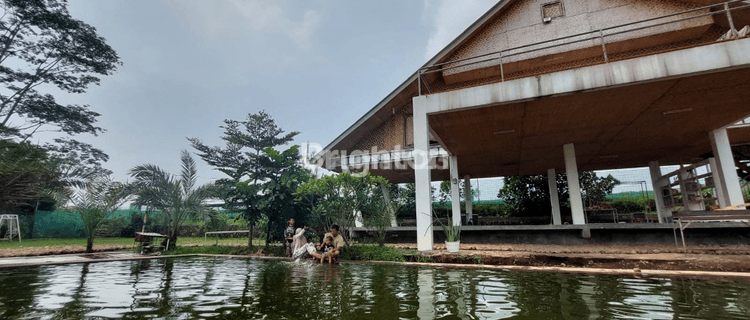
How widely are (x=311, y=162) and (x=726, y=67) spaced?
12317 mm

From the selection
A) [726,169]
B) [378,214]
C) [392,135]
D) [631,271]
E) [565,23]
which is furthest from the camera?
[392,135]

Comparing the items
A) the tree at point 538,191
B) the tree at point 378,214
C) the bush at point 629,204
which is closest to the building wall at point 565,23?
the tree at point 378,214

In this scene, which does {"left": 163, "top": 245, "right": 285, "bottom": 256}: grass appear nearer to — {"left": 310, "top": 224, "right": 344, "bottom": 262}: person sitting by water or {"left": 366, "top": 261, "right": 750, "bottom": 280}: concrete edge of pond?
{"left": 310, "top": 224, "right": 344, "bottom": 262}: person sitting by water

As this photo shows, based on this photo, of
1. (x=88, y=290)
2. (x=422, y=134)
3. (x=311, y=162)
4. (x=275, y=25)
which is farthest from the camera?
(x=275, y=25)

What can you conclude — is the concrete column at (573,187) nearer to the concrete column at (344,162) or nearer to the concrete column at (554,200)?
the concrete column at (554,200)

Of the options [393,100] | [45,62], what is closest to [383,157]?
[393,100]

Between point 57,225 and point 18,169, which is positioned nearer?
point 18,169

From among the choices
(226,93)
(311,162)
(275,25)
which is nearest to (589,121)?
Result: (311,162)

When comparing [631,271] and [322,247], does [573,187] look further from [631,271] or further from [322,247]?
[322,247]

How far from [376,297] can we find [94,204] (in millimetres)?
11006

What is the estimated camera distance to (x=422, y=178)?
7.51 meters

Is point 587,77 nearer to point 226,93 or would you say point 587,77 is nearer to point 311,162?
point 311,162

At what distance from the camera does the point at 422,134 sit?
7781 millimetres

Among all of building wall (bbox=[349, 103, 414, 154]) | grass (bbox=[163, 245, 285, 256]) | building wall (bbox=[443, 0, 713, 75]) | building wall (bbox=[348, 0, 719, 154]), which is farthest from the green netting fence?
building wall (bbox=[443, 0, 713, 75])
